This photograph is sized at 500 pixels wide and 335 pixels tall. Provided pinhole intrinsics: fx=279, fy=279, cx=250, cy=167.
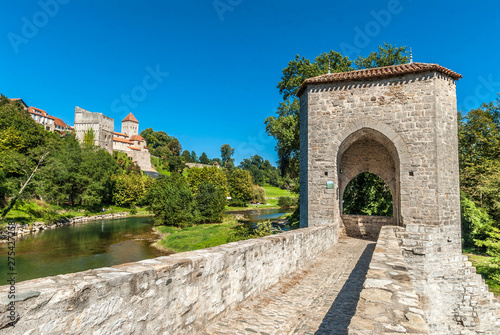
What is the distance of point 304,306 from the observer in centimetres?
420

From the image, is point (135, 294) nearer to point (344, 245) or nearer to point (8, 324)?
point (8, 324)

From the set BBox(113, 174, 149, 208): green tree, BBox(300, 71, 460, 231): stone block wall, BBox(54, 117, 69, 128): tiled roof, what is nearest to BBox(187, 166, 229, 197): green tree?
BBox(113, 174, 149, 208): green tree

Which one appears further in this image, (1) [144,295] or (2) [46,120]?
(2) [46,120]

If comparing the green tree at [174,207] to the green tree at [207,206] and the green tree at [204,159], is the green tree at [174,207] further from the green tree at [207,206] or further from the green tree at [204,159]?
the green tree at [204,159]

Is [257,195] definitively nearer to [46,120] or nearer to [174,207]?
[174,207]

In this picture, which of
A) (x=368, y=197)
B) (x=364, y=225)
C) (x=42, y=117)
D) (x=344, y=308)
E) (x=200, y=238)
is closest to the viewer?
(x=344, y=308)

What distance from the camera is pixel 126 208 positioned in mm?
42312

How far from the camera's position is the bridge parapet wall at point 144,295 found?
1.73 metres

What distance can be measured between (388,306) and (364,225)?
9.93 m

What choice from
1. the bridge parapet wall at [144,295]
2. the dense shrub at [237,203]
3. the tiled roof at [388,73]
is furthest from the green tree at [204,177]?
the bridge parapet wall at [144,295]

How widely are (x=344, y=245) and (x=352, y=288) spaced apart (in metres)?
4.95

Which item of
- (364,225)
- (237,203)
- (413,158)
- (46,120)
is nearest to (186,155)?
(46,120)

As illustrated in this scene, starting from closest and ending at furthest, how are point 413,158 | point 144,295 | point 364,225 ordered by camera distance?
point 144,295 → point 413,158 → point 364,225

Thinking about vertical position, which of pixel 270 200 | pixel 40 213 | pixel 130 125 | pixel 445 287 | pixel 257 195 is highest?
pixel 130 125
